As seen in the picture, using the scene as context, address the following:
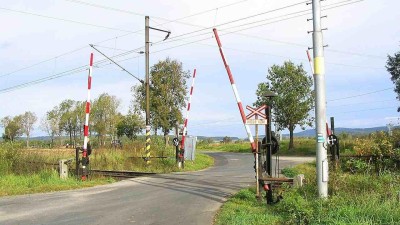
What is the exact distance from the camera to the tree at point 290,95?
144ft

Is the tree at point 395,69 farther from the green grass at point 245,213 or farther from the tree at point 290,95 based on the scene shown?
the green grass at point 245,213

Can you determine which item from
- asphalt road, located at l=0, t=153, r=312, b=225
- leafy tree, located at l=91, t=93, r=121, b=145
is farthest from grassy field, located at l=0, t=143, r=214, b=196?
leafy tree, located at l=91, t=93, r=121, b=145

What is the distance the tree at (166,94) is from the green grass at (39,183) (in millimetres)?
21869

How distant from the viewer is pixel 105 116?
210ft

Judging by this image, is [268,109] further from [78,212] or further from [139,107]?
[139,107]

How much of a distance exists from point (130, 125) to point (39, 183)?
44.1m

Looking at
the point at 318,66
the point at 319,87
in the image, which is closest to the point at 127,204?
the point at 319,87

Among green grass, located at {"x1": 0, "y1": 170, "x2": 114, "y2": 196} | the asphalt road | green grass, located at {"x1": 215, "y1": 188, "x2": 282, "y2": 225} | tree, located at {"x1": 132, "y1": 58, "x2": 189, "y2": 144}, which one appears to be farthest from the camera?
tree, located at {"x1": 132, "y1": 58, "x2": 189, "y2": 144}

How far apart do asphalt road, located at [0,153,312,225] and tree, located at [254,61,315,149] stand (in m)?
27.7

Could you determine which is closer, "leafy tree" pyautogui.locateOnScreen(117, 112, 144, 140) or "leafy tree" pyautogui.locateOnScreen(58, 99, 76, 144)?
"leafy tree" pyautogui.locateOnScreen(117, 112, 144, 140)

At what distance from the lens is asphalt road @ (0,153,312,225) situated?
32.3 ft

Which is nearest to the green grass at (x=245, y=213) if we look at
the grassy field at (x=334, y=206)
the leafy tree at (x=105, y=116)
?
the grassy field at (x=334, y=206)

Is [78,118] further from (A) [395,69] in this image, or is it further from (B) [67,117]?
(A) [395,69]

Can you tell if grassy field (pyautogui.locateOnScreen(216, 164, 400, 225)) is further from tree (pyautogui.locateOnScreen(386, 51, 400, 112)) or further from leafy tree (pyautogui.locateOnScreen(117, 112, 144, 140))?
leafy tree (pyautogui.locateOnScreen(117, 112, 144, 140))
